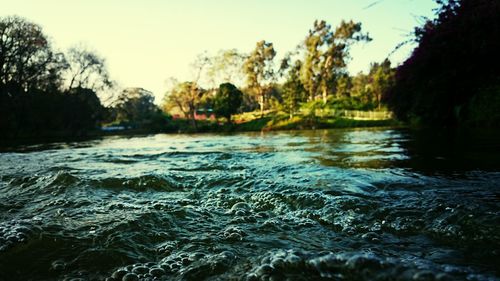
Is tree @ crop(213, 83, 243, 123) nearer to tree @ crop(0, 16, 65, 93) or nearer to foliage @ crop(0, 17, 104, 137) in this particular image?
foliage @ crop(0, 17, 104, 137)

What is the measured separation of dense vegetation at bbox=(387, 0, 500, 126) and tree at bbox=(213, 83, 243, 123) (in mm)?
37882

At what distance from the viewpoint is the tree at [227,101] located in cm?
4934

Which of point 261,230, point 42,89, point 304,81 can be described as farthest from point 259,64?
point 261,230

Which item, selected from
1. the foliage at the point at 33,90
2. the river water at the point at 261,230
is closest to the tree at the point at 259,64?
the foliage at the point at 33,90

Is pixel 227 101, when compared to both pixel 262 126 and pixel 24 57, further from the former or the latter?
pixel 24 57

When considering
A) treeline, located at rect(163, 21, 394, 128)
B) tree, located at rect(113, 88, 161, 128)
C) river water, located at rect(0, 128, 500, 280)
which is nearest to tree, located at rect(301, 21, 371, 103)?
treeline, located at rect(163, 21, 394, 128)

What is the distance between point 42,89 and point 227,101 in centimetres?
2429

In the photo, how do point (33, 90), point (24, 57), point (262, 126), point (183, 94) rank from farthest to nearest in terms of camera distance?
point (183, 94) < point (262, 126) < point (33, 90) < point (24, 57)

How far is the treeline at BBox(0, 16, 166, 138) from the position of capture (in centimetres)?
2711

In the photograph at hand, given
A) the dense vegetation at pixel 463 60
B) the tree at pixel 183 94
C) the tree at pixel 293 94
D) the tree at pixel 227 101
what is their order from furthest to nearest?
the tree at pixel 227 101 < the tree at pixel 183 94 < the tree at pixel 293 94 < the dense vegetation at pixel 463 60

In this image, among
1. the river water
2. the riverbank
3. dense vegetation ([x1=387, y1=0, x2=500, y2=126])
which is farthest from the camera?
the riverbank

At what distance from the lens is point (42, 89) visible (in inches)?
1328

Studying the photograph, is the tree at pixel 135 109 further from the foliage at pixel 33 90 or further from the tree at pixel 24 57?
the tree at pixel 24 57

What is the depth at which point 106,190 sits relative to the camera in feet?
11.6
